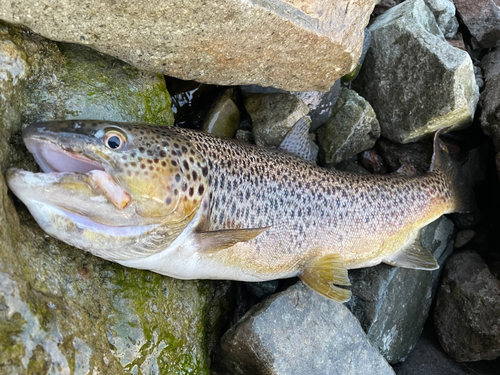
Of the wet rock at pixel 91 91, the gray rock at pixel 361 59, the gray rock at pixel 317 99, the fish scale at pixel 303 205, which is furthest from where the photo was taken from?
the gray rock at pixel 361 59

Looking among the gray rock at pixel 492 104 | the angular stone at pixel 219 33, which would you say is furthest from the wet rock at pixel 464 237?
the angular stone at pixel 219 33

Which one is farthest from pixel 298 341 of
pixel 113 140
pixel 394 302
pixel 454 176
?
pixel 454 176

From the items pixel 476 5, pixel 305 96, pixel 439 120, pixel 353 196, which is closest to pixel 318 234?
pixel 353 196

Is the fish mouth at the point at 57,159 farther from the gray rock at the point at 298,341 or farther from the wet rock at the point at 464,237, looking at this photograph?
the wet rock at the point at 464,237

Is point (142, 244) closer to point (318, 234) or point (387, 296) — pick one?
point (318, 234)

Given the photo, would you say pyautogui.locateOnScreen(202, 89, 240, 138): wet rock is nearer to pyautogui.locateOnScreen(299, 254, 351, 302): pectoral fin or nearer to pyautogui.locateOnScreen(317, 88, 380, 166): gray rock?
pyautogui.locateOnScreen(317, 88, 380, 166): gray rock

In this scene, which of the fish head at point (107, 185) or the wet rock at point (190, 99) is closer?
the fish head at point (107, 185)
